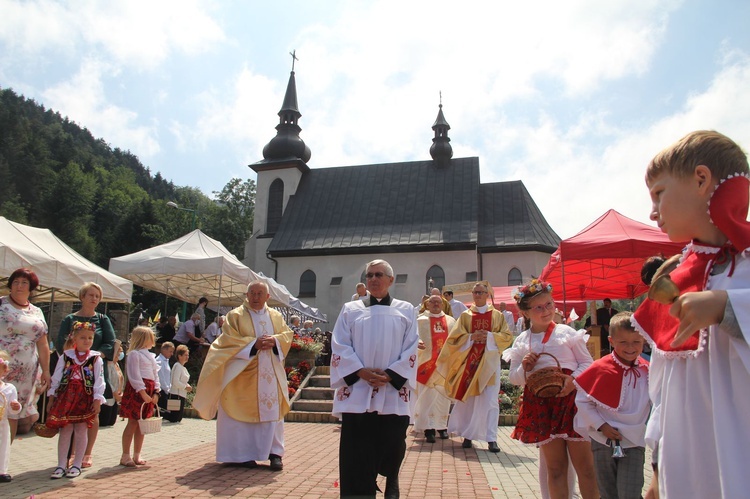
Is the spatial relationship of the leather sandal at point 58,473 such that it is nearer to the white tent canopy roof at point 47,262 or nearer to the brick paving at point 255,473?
the brick paving at point 255,473

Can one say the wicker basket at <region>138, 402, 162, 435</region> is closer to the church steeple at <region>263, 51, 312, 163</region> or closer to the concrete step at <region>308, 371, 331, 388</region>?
the concrete step at <region>308, 371, 331, 388</region>

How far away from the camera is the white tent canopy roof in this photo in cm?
960

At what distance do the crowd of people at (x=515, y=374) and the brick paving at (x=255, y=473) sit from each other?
0.30 metres

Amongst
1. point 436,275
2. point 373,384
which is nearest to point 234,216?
point 436,275

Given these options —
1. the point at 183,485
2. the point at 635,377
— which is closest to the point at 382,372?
the point at 635,377

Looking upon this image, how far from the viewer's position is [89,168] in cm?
8438

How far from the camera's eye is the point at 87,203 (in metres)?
68.3

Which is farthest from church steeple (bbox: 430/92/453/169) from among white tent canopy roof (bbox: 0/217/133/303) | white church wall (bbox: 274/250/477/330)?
white tent canopy roof (bbox: 0/217/133/303)

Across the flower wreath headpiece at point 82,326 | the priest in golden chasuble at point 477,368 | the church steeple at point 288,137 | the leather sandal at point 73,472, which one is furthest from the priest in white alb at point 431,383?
the church steeple at point 288,137

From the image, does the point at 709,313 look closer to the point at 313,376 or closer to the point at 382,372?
the point at 382,372

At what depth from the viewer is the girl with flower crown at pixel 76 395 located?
5.81 metres

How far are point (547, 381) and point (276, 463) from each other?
12.2 feet

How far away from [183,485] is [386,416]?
2.42 metres

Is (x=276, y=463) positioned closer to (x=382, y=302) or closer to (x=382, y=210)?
(x=382, y=302)
